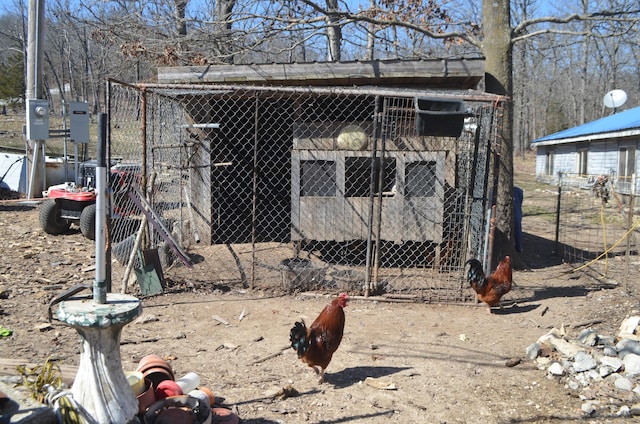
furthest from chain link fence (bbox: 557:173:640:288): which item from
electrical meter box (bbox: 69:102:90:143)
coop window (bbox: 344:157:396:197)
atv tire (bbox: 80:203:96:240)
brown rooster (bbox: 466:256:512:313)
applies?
electrical meter box (bbox: 69:102:90:143)

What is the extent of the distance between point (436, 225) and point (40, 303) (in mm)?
4970

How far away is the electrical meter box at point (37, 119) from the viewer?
12133 millimetres

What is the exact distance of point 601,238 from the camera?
11.2m

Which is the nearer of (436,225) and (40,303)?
(40,303)

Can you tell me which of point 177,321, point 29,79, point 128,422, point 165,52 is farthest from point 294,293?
point 29,79

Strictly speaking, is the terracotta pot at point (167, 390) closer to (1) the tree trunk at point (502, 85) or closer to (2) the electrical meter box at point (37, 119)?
(1) the tree trunk at point (502, 85)

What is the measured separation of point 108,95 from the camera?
564cm

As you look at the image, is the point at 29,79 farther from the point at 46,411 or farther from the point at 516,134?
the point at 516,134

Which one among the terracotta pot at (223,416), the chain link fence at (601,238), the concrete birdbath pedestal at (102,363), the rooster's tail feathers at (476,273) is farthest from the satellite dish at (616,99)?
the concrete birdbath pedestal at (102,363)

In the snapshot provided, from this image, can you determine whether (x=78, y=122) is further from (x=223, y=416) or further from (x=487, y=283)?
(x=223, y=416)

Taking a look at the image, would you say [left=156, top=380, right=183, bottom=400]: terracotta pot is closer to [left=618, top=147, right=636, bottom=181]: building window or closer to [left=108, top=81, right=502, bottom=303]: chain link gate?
[left=108, top=81, right=502, bottom=303]: chain link gate

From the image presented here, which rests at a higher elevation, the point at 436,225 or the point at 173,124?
the point at 173,124

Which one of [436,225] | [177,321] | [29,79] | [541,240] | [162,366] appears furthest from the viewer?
[29,79]

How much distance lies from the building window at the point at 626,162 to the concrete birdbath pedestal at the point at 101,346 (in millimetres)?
19660
